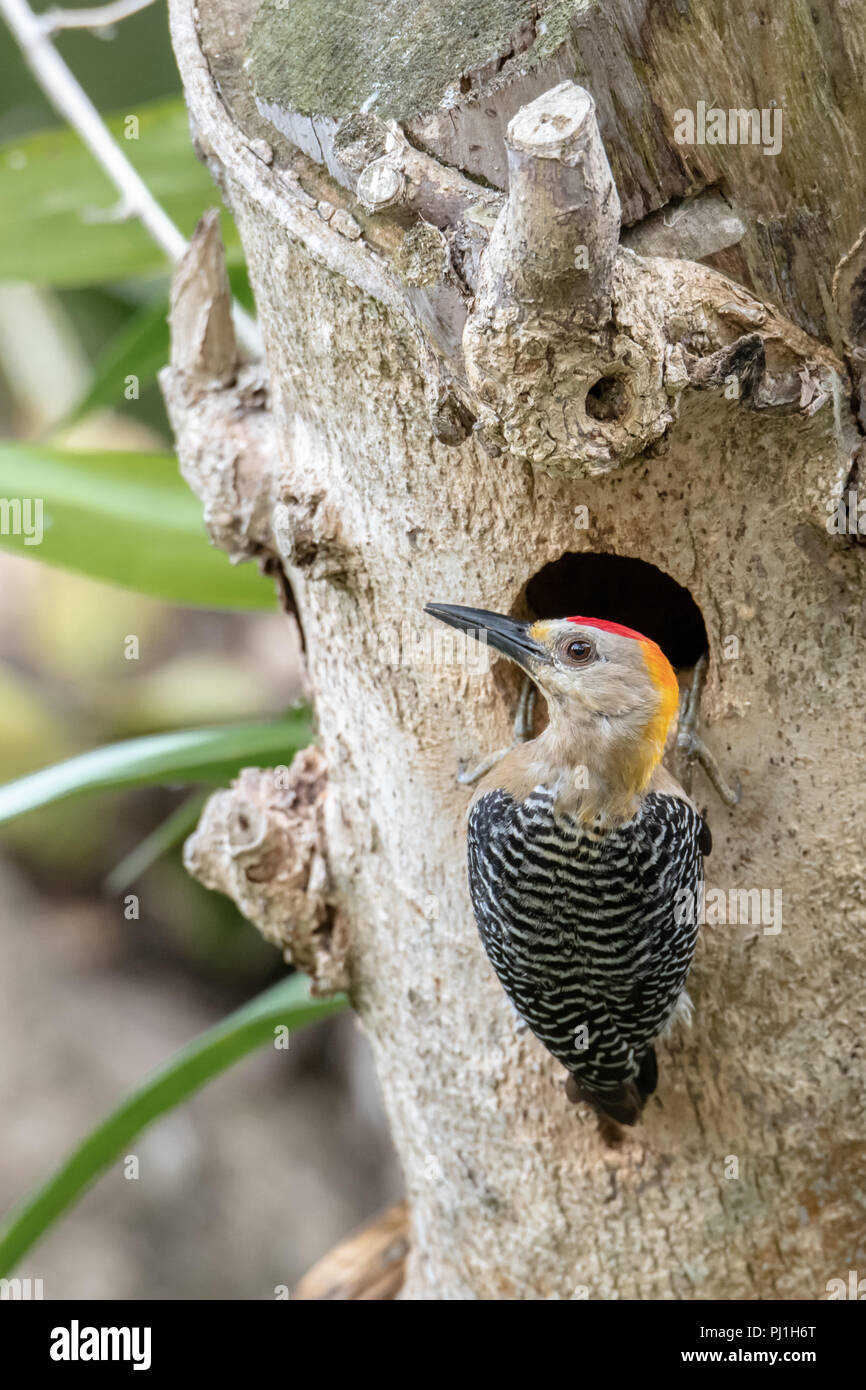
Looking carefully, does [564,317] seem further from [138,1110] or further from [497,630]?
[138,1110]

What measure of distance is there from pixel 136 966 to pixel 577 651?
239cm

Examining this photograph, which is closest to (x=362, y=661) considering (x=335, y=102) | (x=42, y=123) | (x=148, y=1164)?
(x=335, y=102)

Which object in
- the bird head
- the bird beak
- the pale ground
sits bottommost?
the pale ground

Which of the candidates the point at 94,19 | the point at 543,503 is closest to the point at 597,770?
the point at 543,503

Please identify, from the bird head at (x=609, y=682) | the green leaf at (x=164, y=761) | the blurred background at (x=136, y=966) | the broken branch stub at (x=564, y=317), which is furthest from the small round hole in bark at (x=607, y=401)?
the blurred background at (x=136, y=966)

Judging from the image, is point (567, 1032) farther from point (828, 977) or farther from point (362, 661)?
point (362, 661)

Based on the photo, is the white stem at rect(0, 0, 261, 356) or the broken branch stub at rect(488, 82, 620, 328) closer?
the broken branch stub at rect(488, 82, 620, 328)

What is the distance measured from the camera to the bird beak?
1.52 metres

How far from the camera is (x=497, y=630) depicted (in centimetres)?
156

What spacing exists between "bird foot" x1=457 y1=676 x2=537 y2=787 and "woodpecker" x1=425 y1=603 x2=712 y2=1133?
2 cm
